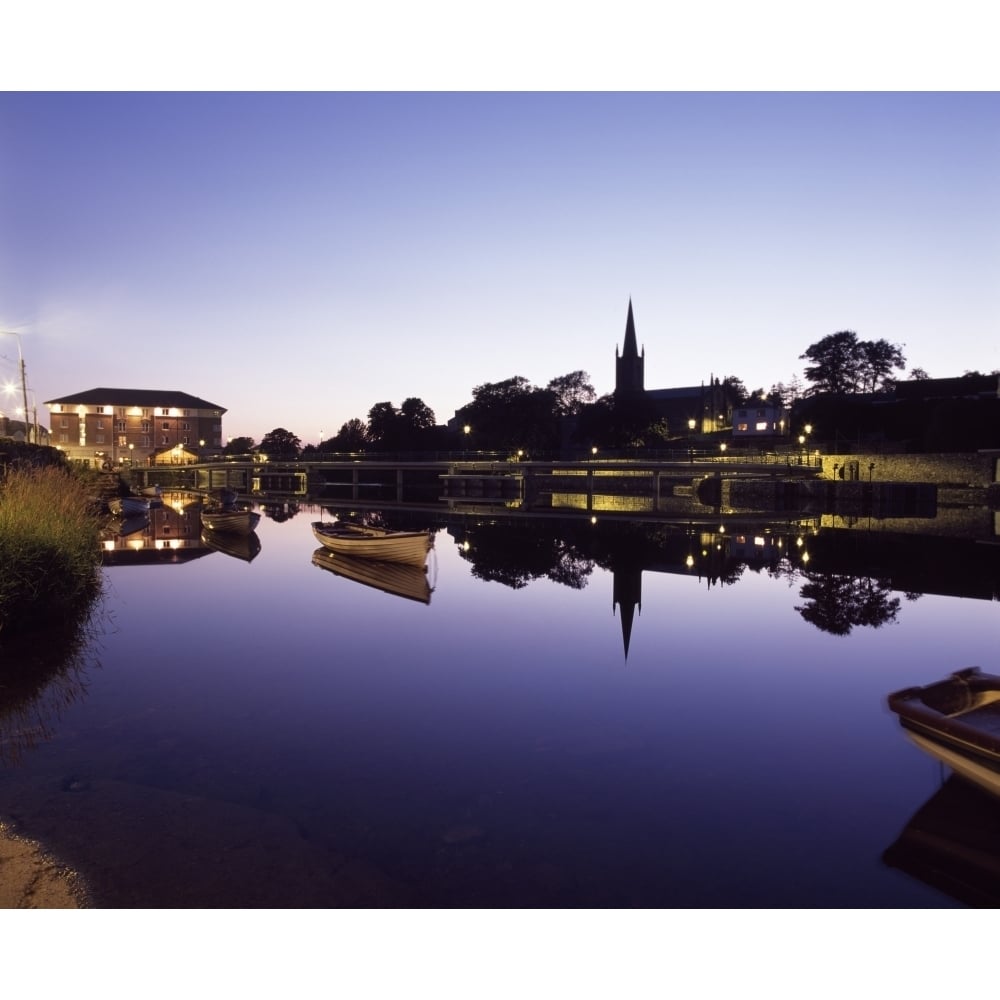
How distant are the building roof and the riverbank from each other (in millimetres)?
145164

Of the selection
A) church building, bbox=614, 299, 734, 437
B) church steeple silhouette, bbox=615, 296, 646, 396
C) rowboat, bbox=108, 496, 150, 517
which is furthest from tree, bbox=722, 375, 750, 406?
rowboat, bbox=108, 496, 150, 517

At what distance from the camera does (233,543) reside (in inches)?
1422

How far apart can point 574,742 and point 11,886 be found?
21.8 ft

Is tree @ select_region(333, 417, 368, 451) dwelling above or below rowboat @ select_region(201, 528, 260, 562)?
above

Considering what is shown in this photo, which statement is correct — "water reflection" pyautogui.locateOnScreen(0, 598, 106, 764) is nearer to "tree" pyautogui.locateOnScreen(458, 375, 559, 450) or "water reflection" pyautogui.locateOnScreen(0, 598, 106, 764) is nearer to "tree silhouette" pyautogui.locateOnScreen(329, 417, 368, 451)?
"tree" pyautogui.locateOnScreen(458, 375, 559, 450)

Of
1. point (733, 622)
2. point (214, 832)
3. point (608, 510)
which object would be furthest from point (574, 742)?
point (608, 510)

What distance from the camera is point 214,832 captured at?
22.3 ft

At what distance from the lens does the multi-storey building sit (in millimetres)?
129000

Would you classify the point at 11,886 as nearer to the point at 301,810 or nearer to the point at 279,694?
the point at 301,810

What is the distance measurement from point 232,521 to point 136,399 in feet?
377

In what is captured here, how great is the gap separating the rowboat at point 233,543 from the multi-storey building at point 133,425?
93188 mm

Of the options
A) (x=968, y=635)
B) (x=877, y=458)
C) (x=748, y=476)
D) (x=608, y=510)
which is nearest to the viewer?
(x=968, y=635)

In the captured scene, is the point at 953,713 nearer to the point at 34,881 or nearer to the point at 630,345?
the point at 34,881

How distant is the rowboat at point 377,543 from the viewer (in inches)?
1021
